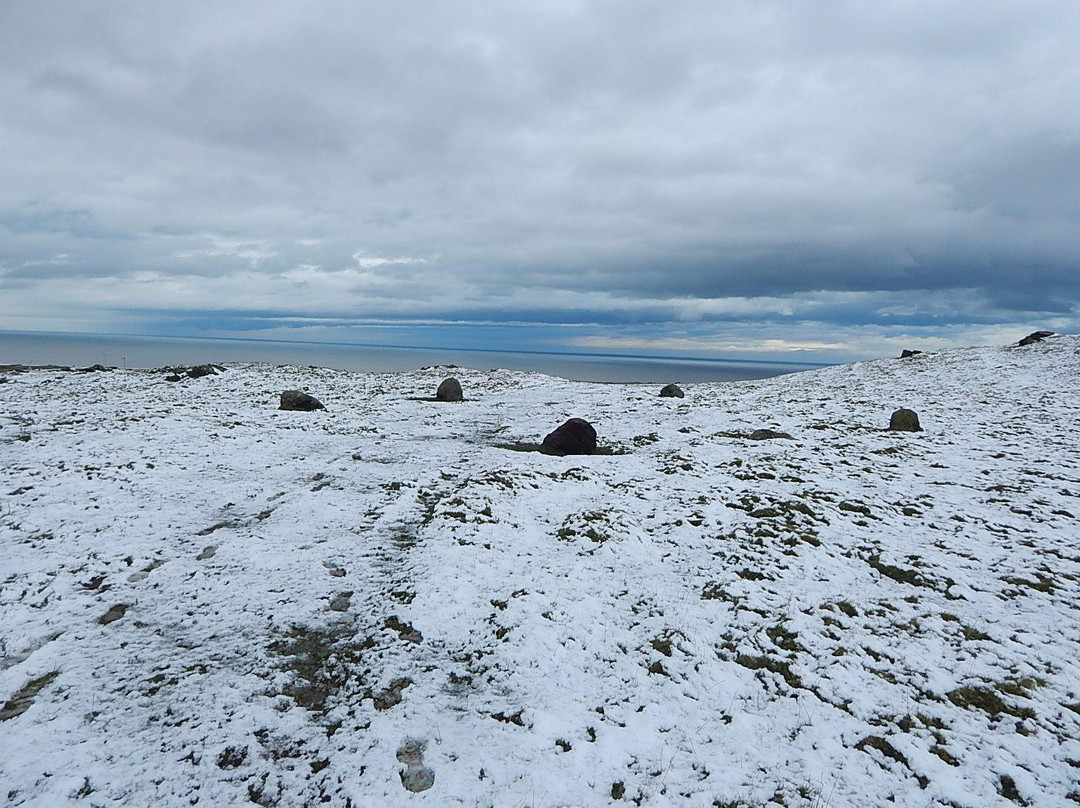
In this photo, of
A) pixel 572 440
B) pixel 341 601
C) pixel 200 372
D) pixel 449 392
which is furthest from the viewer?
pixel 200 372

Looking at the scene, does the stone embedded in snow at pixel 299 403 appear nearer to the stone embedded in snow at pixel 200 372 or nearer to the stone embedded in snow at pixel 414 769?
the stone embedded in snow at pixel 200 372

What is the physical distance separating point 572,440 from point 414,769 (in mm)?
14633

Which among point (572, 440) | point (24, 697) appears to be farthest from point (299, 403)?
point (24, 697)

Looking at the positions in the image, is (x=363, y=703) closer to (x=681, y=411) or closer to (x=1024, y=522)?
(x=1024, y=522)

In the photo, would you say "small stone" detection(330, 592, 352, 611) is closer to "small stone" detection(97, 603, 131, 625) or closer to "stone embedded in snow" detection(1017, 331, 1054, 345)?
"small stone" detection(97, 603, 131, 625)

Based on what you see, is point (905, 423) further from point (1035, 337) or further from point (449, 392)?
point (1035, 337)

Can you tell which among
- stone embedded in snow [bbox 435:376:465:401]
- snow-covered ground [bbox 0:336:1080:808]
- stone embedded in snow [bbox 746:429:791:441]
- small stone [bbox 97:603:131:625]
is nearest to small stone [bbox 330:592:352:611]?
snow-covered ground [bbox 0:336:1080:808]

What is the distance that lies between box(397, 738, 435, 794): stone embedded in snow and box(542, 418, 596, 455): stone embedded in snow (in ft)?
45.6

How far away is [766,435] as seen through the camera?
72.7ft

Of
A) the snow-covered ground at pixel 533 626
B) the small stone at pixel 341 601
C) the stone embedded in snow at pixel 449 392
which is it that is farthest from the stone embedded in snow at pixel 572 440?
the stone embedded in snow at pixel 449 392

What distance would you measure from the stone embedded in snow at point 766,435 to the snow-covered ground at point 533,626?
3.51 meters

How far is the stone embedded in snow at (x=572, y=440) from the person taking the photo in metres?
19.9

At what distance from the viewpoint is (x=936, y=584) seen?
9977 millimetres

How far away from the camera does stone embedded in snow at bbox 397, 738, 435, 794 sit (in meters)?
5.68
